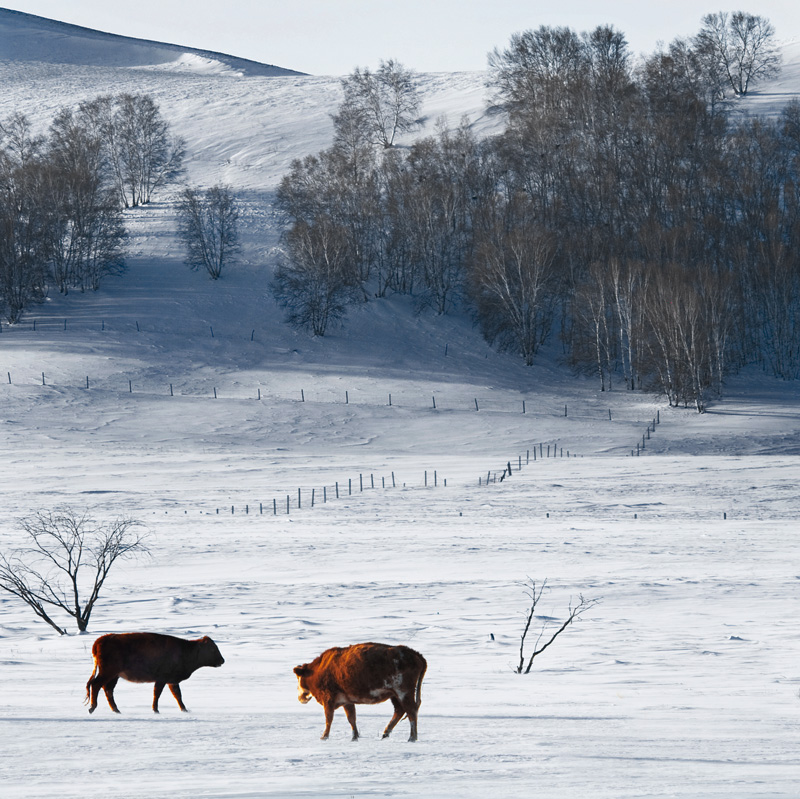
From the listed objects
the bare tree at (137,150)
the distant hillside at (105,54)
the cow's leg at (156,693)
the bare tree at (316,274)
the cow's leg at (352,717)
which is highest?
the distant hillside at (105,54)

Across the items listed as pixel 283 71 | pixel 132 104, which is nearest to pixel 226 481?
pixel 132 104

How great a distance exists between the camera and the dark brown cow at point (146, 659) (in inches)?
295

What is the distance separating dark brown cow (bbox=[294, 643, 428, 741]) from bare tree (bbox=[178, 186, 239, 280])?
Result: 249 ft

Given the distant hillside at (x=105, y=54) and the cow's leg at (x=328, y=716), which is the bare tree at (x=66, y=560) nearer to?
the cow's leg at (x=328, y=716)

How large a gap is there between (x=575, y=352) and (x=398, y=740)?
64616 mm

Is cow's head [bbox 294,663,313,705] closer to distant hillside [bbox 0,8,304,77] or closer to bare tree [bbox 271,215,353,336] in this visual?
bare tree [bbox 271,215,353,336]

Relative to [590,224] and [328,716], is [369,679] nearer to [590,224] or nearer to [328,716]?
[328,716]

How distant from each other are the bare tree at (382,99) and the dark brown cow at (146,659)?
104813 millimetres

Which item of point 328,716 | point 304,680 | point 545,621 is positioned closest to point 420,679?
point 328,716

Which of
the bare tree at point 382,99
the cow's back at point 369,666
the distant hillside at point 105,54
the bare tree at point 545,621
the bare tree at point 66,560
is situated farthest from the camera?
the distant hillside at point 105,54

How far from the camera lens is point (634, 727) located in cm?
791

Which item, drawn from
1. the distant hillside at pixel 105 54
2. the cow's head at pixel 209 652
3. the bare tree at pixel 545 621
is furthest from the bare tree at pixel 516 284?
the distant hillside at pixel 105 54

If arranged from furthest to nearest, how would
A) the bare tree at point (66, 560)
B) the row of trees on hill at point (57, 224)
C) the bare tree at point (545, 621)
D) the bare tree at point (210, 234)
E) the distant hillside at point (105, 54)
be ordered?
the distant hillside at point (105, 54)
the bare tree at point (210, 234)
the row of trees on hill at point (57, 224)
the bare tree at point (66, 560)
the bare tree at point (545, 621)

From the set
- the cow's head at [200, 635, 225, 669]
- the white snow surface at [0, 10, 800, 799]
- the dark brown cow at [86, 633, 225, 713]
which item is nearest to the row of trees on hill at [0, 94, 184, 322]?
Answer: the white snow surface at [0, 10, 800, 799]
